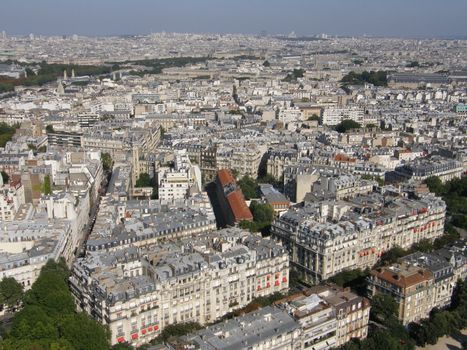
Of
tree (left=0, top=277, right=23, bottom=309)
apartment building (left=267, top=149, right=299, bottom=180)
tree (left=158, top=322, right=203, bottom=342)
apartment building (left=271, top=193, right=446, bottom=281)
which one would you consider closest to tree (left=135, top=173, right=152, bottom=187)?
apartment building (left=267, top=149, right=299, bottom=180)

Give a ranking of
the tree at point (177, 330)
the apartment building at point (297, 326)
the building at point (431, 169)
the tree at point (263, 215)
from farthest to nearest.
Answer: the building at point (431, 169), the tree at point (263, 215), the tree at point (177, 330), the apartment building at point (297, 326)

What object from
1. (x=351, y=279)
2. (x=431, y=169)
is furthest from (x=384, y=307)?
(x=431, y=169)

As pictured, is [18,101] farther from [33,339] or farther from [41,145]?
[33,339]

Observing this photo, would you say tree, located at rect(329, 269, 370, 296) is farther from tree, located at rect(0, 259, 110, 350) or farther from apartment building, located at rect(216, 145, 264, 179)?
apartment building, located at rect(216, 145, 264, 179)

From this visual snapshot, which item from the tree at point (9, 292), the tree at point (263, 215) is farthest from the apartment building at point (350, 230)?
the tree at point (9, 292)

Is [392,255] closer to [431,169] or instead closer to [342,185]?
[342,185]

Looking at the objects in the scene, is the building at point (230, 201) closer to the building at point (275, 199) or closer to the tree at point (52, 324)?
the building at point (275, 199)

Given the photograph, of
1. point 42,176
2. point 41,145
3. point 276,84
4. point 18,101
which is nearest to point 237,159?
point 42,176
